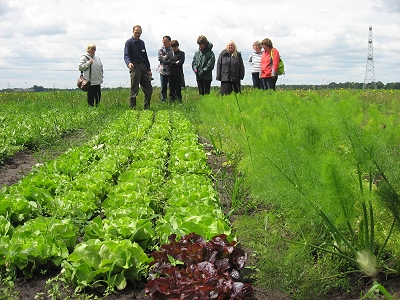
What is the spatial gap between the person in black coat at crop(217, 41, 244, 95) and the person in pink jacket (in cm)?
77

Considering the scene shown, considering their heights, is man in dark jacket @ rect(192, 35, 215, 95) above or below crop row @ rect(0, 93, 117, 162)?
above

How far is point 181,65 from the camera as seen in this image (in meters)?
13.2

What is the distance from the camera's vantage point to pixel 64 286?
3062 millimetres

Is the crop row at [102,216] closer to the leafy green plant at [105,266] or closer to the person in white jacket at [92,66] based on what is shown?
the leafy green plant at [105,266]

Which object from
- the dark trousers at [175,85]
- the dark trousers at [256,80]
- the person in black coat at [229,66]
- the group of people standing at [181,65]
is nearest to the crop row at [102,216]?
the group of people standing at [181,65]

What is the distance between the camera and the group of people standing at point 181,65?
1083cm

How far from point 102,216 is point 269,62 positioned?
711cm

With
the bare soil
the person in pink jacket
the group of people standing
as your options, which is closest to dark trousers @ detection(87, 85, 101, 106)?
the group of people standing

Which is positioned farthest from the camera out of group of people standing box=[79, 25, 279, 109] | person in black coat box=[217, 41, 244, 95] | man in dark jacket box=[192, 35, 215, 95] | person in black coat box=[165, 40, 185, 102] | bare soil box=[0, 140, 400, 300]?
person in black coat box=[165, 40, 185, 102]

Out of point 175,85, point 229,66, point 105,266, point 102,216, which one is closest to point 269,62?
point 229,66

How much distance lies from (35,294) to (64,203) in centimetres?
116

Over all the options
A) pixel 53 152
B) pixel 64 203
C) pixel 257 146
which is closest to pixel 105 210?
pixel 64 203

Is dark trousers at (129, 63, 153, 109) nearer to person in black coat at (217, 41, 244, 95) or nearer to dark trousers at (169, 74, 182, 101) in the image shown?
dark trousers at (169, 74, 182, 101)

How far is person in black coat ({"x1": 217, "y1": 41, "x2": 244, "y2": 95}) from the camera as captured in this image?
11.2 metres
